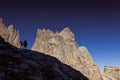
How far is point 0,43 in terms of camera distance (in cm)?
7112

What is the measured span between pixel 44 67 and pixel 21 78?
38.8 ft

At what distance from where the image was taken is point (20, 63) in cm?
5225

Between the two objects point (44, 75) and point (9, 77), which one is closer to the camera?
point (9, 77)

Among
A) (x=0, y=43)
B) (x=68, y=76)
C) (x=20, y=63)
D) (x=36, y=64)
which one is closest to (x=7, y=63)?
(x=20, y=63)

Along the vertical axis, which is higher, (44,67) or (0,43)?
(0,43)

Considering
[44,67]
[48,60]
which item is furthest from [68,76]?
[48,60]

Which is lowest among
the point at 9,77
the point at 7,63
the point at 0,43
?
the point at 9,77

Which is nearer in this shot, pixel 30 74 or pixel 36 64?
pixel 30 74

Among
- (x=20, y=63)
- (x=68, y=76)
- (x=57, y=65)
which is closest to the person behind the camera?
(x=20, y=63)

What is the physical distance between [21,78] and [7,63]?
7412mm

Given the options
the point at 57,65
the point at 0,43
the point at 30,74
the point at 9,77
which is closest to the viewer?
the point at 9,77

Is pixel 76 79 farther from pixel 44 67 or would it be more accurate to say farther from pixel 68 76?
pixel 44 67

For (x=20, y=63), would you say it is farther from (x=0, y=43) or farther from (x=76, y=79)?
(x=0, y=43)

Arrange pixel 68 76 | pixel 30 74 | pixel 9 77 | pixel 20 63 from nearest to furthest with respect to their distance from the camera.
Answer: pixel 9 77
pixel 30 74
pixel 20 63
pixel 68 76
